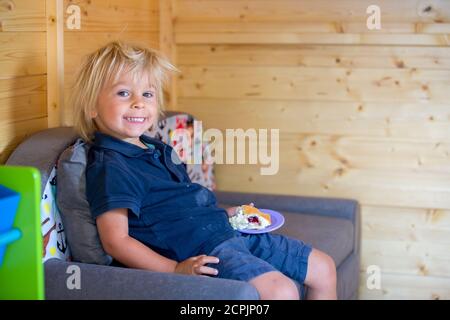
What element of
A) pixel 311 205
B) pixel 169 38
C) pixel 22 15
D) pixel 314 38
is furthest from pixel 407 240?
pixel 22 15

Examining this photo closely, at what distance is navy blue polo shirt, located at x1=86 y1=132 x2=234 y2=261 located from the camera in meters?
1.76

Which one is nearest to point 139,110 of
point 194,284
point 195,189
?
point 195,189

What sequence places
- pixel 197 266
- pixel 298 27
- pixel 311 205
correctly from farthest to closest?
pixel 298 27 → pixel 311 205 → pixel 197 266

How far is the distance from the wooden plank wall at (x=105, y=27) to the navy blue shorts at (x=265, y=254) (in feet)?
2.20

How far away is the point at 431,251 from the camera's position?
9.09 feet

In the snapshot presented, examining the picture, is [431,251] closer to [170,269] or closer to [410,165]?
[410,165]

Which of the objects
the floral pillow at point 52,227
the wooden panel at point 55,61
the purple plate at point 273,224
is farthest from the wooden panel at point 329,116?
the floral pillow at point 52,227

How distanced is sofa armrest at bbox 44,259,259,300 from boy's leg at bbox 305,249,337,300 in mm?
363

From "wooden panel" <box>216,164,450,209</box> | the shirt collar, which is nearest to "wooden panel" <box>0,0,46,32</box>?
the shirt collar

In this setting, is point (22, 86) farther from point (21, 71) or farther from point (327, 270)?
point (327, 270)

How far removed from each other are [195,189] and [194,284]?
16.6 inches

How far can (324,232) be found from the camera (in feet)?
7.90

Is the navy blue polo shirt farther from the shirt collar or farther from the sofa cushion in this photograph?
the sofa cushion

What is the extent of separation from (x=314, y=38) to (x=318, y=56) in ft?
0.25
